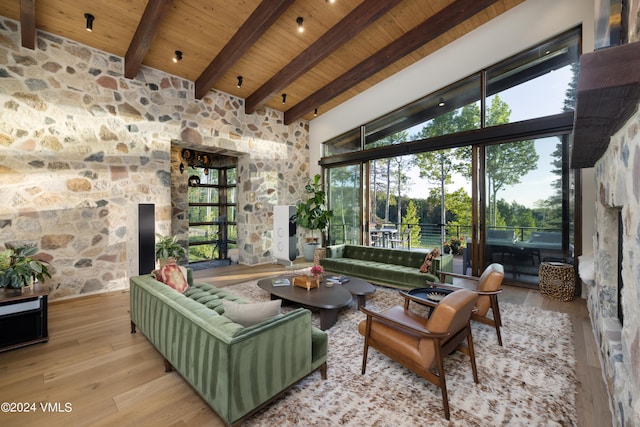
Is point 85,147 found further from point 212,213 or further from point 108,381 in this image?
point 108,381

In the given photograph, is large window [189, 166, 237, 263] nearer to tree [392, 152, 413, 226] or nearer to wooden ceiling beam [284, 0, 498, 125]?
wooden ceiling beam [284, 0, 498, 125]

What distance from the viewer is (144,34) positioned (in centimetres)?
372

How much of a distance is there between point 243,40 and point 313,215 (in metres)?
4.11

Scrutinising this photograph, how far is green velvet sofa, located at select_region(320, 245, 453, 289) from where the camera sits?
3.96 metres

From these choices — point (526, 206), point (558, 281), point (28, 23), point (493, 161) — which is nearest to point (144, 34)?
point (28, 23)

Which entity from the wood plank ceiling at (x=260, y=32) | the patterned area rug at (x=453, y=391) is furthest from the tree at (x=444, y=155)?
the patterned area rug at (x=453, y=391)

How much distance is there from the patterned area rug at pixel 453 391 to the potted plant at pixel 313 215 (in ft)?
14.1

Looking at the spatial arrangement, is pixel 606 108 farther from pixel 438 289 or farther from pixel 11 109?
pixel 11 109

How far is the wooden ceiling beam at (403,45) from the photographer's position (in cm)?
391

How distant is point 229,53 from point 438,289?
4.71 m

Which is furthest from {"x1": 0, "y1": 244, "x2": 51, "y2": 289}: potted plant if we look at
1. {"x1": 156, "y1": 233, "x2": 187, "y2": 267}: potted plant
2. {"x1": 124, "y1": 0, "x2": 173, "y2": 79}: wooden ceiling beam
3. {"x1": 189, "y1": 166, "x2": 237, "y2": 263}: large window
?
{"x1": 189, "y1": 166, "x2": 237, "y2": 263}: large window

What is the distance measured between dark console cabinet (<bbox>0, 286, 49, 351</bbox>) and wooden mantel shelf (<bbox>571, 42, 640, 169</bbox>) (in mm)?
4392

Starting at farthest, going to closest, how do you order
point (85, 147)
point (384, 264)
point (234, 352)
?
1. point (384, 264)
2. point (85, 147)
3. point (234, 352)

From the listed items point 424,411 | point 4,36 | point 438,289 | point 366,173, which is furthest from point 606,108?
point 4,36
